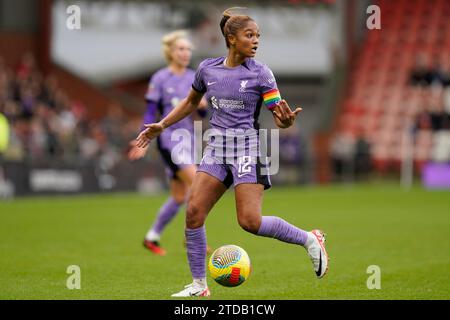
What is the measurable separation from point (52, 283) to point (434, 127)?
894 inches

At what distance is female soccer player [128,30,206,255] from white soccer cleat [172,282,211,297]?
3.64m

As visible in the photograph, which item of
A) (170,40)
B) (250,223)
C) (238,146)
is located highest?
(170,40)

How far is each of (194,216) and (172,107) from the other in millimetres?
4122

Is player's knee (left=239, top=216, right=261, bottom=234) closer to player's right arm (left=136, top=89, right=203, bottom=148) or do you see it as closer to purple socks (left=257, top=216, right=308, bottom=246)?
purple socks (left=257, top=216, right=308, bottom=246)

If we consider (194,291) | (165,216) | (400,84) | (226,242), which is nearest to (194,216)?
(194,291)

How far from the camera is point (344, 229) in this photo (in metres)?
15.5

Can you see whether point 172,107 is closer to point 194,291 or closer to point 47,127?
point 194,291

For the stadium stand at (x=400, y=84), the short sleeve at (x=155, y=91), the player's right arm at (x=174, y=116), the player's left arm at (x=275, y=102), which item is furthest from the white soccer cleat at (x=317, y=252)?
the stadium stand at (x=400, y=84)

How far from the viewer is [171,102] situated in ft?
40.3

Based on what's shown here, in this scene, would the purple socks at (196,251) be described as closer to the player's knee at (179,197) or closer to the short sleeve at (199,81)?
the short sleeve at (199,81)

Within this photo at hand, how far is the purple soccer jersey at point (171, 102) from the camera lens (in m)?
12.3
